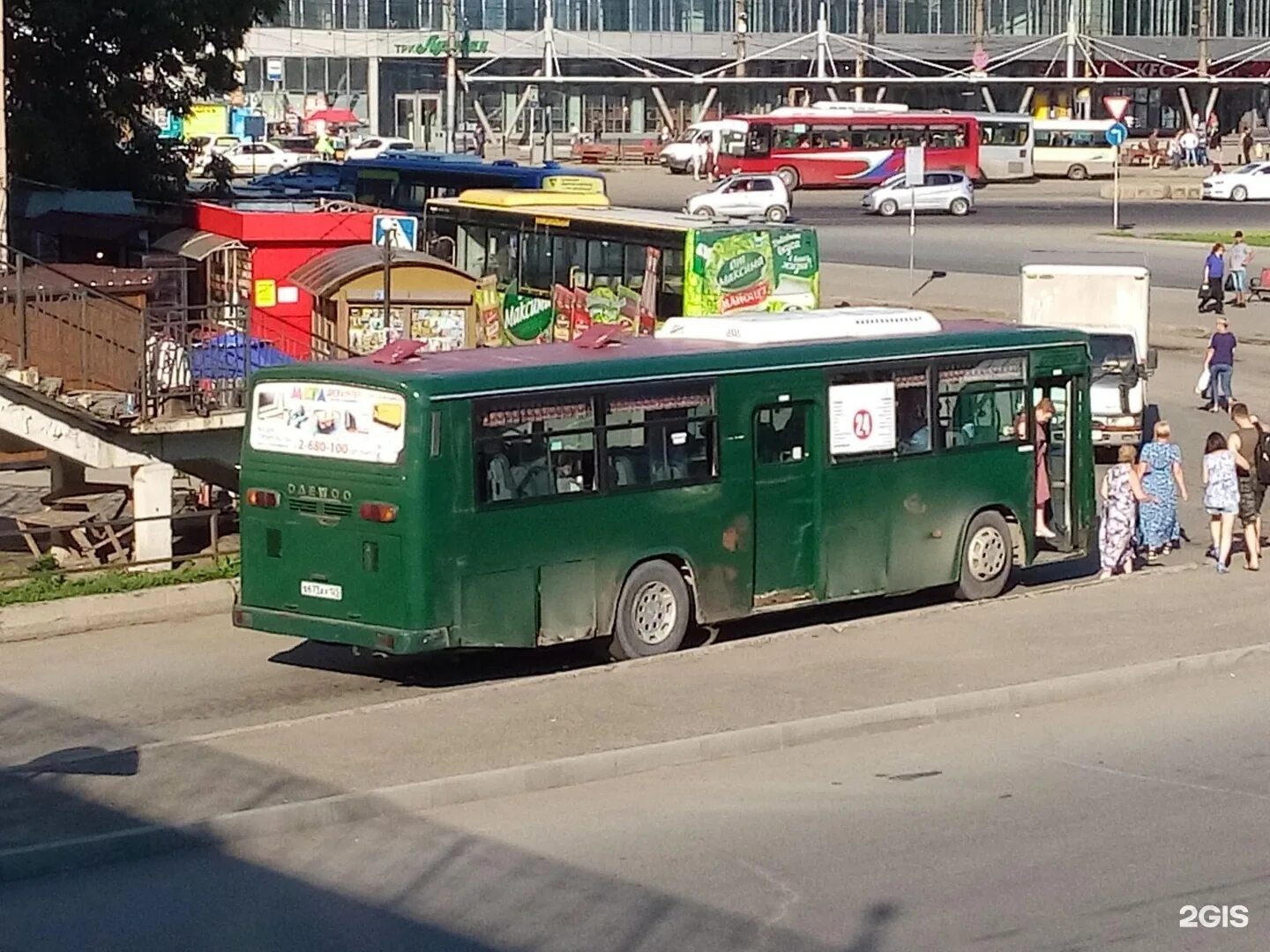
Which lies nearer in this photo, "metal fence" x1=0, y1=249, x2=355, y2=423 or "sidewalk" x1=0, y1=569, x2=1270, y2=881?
"sidewalk" x1=0, y1=569, x2=1270, y2=881

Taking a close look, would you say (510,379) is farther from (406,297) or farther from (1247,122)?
(1247,122)

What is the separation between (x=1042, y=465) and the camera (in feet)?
59.7

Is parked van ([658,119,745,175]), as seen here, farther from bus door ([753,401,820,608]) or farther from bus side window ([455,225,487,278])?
bus door ([753,401,820,608])

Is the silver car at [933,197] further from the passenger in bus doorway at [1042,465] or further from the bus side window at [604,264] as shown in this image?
the passenger in bus doorway at [1042,465]

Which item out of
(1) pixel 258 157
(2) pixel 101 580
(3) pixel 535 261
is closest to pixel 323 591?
(2) pixel 101 580

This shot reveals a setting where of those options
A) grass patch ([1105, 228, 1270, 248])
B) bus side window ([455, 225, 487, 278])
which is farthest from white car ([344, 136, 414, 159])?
bus side window ([455, 225, 487, 278])

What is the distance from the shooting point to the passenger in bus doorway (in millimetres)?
17984

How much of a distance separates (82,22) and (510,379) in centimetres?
2066

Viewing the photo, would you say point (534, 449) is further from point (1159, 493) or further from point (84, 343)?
point (1159, 493)

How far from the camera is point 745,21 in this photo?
101688 millimetres

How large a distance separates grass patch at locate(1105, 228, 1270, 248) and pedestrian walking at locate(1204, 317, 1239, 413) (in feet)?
71.4

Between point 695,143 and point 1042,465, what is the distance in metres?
64.3

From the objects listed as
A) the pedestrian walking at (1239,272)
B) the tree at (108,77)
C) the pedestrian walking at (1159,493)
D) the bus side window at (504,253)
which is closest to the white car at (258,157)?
the tree at (108,77)

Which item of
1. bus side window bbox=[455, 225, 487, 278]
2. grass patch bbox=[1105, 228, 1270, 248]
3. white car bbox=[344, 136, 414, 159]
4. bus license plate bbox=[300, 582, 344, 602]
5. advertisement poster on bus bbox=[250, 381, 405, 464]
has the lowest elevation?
bus license plate bbox=[300, 582, 344, 602]
